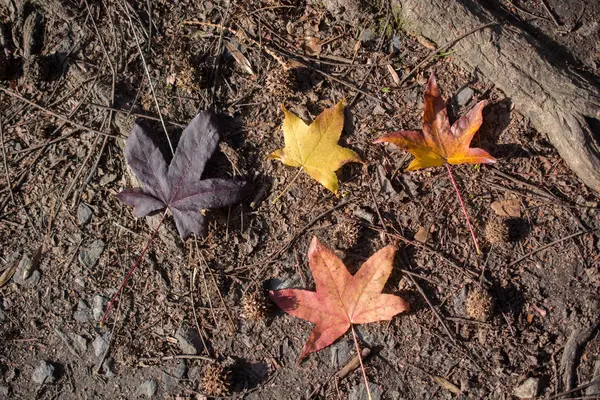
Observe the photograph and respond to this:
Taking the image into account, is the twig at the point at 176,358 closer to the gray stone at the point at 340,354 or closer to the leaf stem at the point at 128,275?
the leaf stem at the point at 128,275

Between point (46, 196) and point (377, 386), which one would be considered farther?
point (46, 196)

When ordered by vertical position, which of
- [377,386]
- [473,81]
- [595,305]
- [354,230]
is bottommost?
A: [377,386]

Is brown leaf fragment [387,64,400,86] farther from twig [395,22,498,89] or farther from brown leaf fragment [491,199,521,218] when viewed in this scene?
brown leaf fragment [491,199,521,218]

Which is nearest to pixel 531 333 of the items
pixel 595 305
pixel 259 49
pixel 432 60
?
pixel 595 305

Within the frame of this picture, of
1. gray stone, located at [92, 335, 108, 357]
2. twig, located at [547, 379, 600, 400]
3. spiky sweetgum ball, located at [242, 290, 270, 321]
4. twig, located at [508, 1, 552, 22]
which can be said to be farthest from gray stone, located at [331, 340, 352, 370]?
twig, located at [508, 1, 552, 22]

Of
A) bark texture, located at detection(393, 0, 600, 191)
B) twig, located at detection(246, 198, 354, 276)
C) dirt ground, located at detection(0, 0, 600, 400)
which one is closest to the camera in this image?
bark texture, located at detection(393, 0, 600, 191)

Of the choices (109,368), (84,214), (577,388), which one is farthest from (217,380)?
(577,388)

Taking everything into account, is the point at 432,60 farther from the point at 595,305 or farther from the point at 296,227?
the point at 595,305
